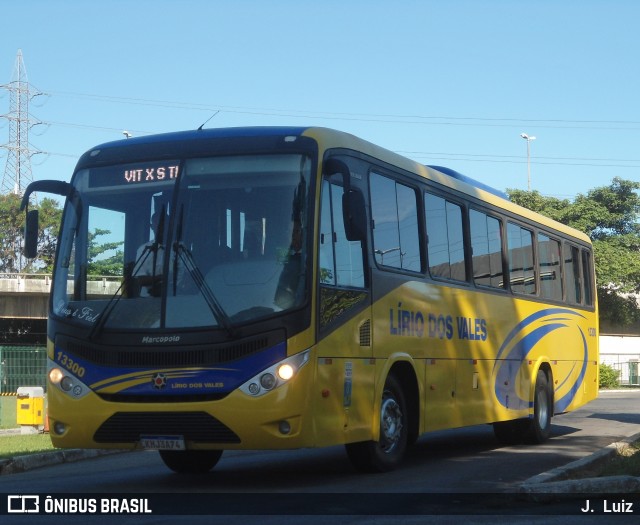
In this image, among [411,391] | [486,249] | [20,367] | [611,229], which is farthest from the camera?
[611,229]

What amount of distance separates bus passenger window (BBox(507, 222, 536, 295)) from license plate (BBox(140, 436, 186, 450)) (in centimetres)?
780

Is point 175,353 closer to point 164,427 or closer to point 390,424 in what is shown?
point 164,427

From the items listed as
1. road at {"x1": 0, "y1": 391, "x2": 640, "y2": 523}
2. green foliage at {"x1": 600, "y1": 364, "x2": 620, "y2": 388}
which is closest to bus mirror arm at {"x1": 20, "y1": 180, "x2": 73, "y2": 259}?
road at {"x1": 0, "y1": 391, "x2": 640, "y2": 523}

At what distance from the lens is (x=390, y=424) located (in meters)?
12.7

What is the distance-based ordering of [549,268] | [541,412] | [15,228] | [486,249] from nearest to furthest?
[486,249]
[541,412]
[549,268]
[15,228]

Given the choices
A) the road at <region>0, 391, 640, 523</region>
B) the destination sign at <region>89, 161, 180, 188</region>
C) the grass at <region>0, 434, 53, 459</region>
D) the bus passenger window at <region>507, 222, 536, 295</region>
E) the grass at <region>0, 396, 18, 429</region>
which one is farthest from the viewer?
the grass at <region>0, 396, 18, 429</region>

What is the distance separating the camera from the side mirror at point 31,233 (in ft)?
39.3

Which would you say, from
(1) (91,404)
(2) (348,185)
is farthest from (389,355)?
(1) (91,404)

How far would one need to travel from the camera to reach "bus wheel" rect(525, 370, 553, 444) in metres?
17.9

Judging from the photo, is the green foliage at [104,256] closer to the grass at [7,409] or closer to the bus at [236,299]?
the bus at [236,299]

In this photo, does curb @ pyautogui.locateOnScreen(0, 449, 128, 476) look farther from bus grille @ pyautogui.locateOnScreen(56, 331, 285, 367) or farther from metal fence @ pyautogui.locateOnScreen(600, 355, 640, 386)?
metal fence @ pyautogui.locateOnScreen(600, 355, 640, 386)

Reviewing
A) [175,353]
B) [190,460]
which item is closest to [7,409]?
[190,460]

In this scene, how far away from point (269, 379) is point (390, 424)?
8.33 feet

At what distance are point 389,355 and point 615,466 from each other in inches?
102
